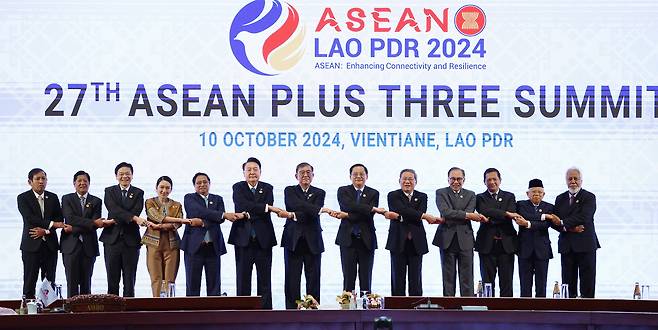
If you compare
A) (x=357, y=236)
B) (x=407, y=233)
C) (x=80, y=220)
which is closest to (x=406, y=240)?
(x=407, y=233)

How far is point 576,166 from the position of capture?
9844mm

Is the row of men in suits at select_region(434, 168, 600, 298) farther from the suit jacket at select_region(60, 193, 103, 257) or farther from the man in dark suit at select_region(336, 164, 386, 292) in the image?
Result: the suit jacket at select_region(60, 193, 103, 257)

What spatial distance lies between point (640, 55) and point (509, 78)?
46.4 inches

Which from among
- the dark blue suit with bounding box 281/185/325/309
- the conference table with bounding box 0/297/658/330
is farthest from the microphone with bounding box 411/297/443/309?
the dark blue suit with bounding box 281/185/325/309

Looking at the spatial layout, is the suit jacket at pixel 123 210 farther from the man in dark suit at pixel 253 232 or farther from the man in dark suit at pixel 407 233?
the man in dark suit at pixel 407 233

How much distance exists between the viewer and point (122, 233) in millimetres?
8992

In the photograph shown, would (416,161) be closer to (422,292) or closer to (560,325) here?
(422,292)

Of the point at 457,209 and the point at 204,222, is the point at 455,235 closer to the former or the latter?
the point at 457,209

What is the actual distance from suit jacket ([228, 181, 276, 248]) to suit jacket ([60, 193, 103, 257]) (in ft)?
3.63

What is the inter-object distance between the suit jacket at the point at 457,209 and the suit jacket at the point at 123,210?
7.97ft

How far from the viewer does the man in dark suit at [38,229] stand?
29.4 ft

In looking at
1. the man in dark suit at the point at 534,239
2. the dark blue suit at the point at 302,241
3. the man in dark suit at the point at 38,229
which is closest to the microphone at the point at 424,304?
the dark blue suit at the point at 302,241

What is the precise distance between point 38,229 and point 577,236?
4.31m

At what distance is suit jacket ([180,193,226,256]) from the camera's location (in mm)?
8938
